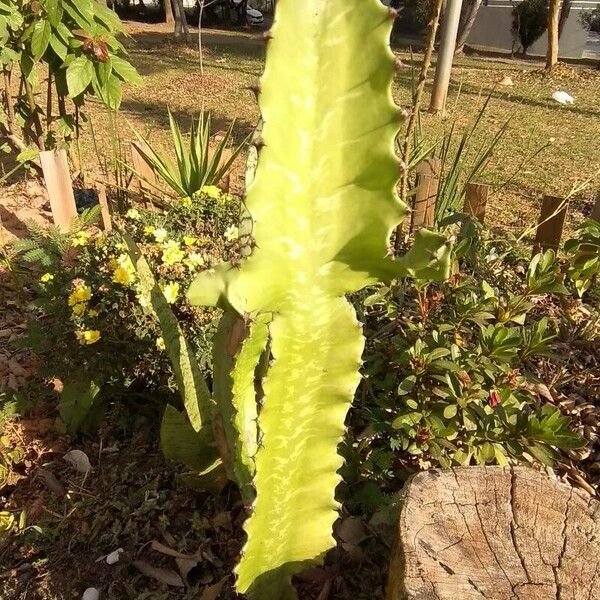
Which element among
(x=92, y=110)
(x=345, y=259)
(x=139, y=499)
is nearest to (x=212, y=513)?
(x=139, y=499)

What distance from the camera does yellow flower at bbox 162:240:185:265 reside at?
184 cm

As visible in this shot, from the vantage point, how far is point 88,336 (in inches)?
68.1

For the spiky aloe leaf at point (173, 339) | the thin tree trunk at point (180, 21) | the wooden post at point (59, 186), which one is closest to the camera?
the spiky aloe leaf at point (173, 339)

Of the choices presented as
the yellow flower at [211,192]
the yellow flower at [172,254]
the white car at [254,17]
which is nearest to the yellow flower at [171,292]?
the yellow flower at [172,254]

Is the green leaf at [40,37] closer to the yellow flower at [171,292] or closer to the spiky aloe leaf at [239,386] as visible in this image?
the yellow flower at [171,292]

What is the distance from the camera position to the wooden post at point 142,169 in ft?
10.7

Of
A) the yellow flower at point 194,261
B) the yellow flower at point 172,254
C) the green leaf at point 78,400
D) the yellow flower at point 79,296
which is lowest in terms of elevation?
the green leaf at point 78,400

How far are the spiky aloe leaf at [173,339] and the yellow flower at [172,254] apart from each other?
0.48m

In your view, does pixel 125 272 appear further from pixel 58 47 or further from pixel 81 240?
pixel 58 47

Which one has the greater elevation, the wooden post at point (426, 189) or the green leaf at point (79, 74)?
the green leaf at point (79, 74)

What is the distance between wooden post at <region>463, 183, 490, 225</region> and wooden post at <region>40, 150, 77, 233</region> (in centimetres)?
194

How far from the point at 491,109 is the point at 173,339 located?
263 inches

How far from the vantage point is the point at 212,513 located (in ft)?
5.53

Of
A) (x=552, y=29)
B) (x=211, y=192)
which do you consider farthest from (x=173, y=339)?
(x=552, y=29)
